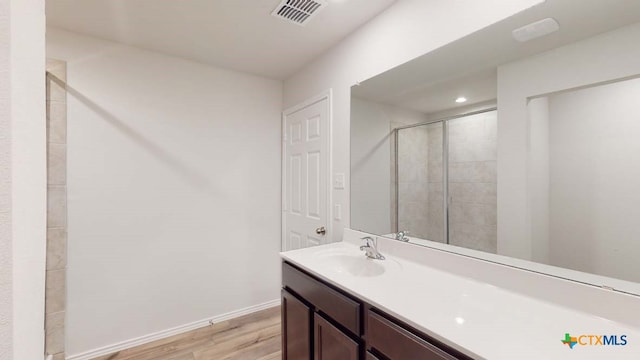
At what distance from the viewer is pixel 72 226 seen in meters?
1.94

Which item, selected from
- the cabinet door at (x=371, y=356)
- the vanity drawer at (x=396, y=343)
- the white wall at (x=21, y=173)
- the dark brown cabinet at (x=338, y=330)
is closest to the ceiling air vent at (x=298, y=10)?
the white wall at (x=21, y=173)

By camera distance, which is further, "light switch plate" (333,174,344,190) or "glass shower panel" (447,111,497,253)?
"light switch plate" (333,174,344,190)

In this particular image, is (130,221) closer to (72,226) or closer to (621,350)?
(72,226)

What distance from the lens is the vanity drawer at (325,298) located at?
1131 millimetres

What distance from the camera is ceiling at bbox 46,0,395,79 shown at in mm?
1659

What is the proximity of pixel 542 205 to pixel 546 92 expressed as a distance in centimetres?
46

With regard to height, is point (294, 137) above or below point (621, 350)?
above

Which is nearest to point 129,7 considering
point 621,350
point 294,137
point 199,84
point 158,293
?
point 199,84

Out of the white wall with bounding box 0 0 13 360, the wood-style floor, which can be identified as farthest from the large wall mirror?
the white wall with bounding box 0 0 13 360

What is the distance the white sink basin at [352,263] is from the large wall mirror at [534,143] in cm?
24

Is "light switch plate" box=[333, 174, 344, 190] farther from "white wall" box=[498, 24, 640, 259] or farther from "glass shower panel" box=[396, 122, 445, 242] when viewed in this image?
"white wall" box=[498, 24, 640, 259]

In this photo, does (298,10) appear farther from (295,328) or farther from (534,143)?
(295,328)

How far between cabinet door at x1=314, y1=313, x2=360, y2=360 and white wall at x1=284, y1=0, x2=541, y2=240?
0.83m

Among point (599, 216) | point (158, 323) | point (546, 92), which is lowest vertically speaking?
point (158, 323)
